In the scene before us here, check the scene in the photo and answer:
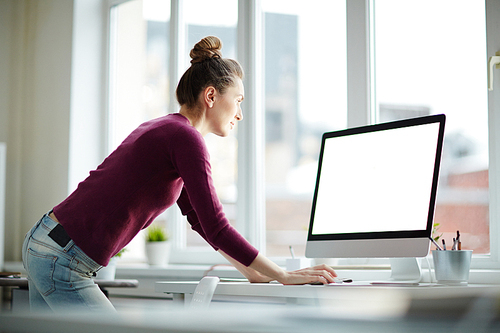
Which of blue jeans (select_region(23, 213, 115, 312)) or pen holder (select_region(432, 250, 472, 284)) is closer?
blue jeans (select_region(23, 213, 115, 312))

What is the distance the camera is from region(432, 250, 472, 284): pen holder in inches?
56.6

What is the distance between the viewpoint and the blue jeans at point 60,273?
4.16 feet

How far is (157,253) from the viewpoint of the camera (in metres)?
2.95

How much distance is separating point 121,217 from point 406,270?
891mm

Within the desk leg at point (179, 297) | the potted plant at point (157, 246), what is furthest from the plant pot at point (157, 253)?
the desk leg at point (179, 297)

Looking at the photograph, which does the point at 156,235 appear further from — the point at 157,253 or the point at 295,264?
the point at 295,264

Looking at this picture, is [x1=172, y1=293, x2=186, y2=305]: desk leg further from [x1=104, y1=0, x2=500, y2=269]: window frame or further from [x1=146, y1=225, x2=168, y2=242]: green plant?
[x1=146, y1=225, x2=168, y2=242]: green plant

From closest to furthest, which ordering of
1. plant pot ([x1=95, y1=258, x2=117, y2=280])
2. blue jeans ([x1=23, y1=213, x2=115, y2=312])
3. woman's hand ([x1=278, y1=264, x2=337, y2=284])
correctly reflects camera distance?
blue jeans ([x1=23, y1=213, x2=115, y2=312]) < woman's hand ([x1=278, y1=264, x2=337, y2=284]) < plant pot ([x1=95, y1=258, x2=117, y2=280])

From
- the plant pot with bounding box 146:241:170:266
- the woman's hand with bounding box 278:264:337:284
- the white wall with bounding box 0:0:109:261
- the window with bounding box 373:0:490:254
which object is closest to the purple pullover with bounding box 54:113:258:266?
the woman's hand with bounding box 278:264:337:284

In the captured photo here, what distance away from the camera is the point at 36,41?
12.1ft

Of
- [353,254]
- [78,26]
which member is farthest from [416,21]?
[78,26]

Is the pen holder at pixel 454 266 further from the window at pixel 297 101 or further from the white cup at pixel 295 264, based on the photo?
the window at pixel 297 101

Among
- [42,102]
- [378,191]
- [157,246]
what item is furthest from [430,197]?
[42,102]

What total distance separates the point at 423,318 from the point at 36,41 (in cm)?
396
